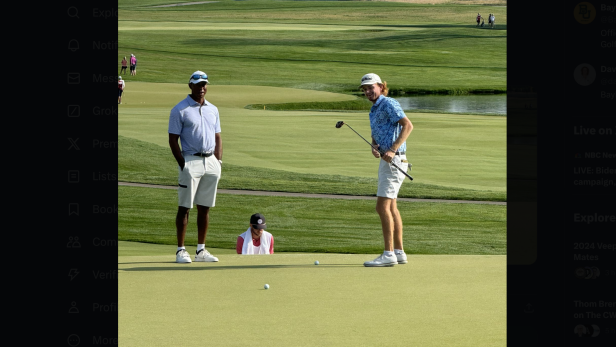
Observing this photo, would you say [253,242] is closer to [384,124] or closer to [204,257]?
[204,257]

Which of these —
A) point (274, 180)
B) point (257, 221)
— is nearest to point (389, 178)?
point (257, 221)

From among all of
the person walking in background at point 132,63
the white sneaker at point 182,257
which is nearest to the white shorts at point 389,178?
the white sneaker at point 182,257

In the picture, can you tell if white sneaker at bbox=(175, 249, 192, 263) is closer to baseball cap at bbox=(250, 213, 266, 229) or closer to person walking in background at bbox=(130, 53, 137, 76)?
baseball cap at bbox=(250, 213, 266, 229)

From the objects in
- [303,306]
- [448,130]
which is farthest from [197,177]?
[448,130]

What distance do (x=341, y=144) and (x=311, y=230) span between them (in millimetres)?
13717

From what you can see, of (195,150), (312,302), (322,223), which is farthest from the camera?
(322,223)

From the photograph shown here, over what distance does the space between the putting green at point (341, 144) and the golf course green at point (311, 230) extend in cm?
7

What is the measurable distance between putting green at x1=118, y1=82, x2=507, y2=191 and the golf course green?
7 centimetres

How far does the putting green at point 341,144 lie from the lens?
81.6 ft
